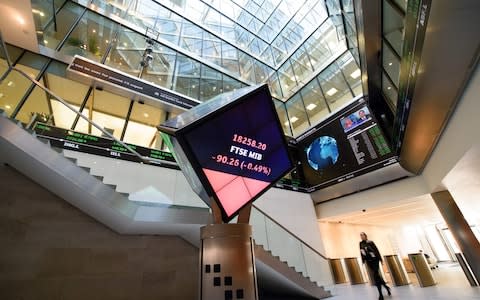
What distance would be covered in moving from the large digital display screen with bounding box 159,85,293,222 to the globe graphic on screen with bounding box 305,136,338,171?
8.09m

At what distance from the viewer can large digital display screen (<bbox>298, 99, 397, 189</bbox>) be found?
Result: 9.55m

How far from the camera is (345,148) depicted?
35.1 feet

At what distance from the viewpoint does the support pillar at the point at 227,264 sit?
2.70 meters

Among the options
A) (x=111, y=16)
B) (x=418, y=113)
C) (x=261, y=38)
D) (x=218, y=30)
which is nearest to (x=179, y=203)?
(x=418, y=113)

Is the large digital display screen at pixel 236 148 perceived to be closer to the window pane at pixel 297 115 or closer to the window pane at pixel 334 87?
the window pane at pixel 334 87

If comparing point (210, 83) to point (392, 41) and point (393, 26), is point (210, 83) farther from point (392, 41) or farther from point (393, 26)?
point (393, 26)

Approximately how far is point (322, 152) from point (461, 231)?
6076 millimetres

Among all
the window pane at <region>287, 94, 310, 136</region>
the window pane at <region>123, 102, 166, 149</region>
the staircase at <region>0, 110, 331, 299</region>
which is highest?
the window pane at <region>287, 94, 310, 136</region>

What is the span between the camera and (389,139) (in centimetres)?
914

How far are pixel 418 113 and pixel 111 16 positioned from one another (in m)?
13.6

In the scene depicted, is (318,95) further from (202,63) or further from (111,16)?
(111,16)

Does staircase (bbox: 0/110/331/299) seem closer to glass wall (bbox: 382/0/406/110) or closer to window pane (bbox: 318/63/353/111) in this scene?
glass wall (bbox: 382/0/406/110)

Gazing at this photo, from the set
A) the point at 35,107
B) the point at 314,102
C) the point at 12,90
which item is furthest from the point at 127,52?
the point at 314,102

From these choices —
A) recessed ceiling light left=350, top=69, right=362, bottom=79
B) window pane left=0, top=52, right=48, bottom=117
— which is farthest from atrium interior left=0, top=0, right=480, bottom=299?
recessed ceiling light left=350, top=69, right=362, bottom=79
